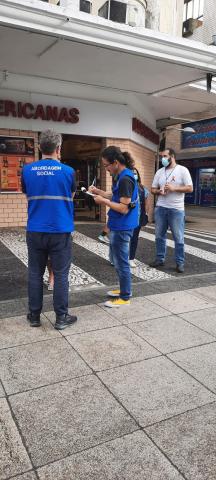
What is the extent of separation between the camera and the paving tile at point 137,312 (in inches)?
153

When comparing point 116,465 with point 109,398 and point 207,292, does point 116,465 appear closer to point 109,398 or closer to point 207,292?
point 109,398

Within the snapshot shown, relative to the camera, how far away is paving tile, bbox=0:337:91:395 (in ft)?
8.75

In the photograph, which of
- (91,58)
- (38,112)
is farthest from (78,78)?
(91,58)

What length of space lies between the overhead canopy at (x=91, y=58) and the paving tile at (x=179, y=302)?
14.6 ft

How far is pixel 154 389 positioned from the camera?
263cm

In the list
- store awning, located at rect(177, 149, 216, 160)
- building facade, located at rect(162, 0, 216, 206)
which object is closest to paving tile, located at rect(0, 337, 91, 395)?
building facade, located at rect(162, 0, 216, 206)

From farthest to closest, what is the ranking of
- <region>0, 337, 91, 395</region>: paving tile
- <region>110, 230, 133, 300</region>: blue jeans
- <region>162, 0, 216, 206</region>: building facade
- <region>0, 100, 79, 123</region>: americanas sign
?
<region>162, 0, 216, 206</region>: building facade
<region>0, 100, 79, 123</region>: americanas sign
<region>110, 230, 133, 300</region>: blue jeans
<region>0, 337, 91, 395</region>: paving tile

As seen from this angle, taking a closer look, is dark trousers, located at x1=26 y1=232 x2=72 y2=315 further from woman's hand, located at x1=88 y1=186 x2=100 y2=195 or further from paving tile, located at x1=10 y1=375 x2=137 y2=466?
paving tile, located at x1=10 y1=375 x2=137 y2=466

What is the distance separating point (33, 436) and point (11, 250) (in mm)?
4995

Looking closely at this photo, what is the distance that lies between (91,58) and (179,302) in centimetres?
531

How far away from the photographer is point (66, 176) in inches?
131

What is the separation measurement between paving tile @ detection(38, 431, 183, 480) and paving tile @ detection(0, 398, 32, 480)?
4.6 inches

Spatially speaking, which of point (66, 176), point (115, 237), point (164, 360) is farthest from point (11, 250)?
point (164, 360)

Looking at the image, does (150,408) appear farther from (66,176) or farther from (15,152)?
(15,152)
